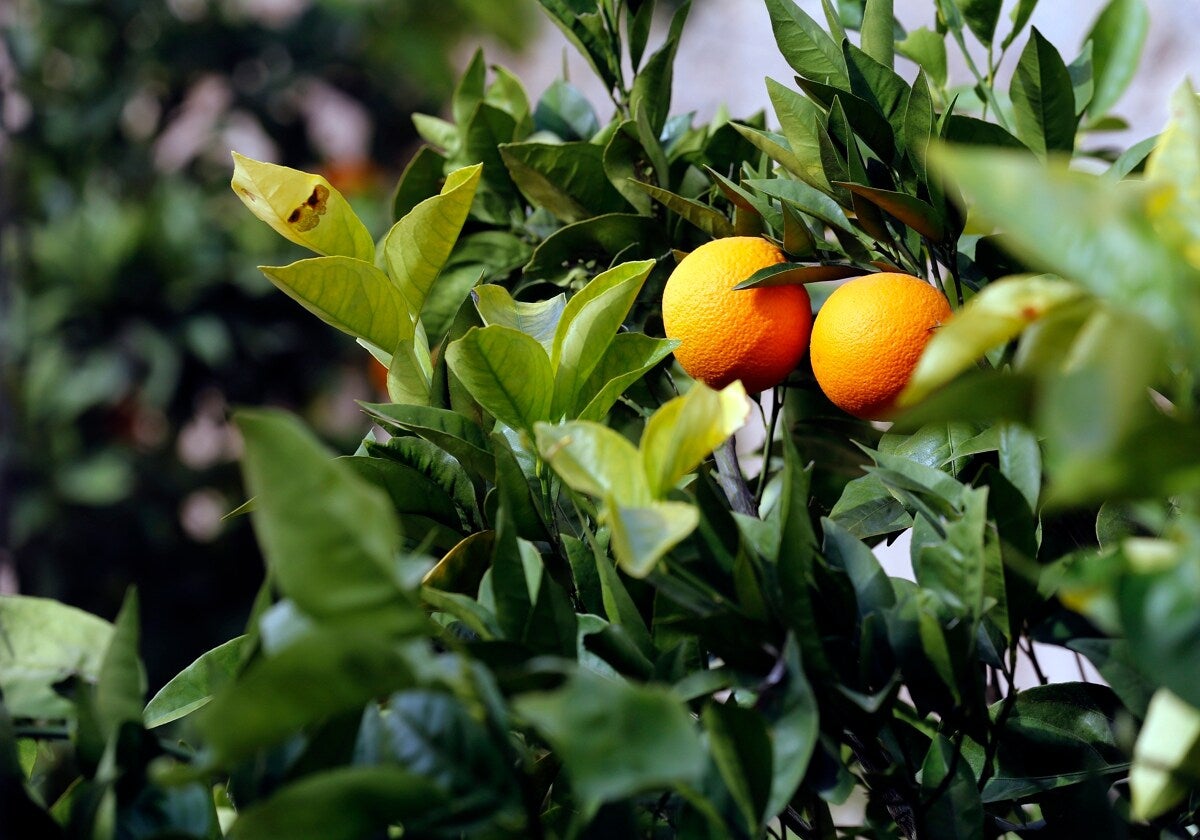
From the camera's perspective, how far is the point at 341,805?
0.22 meters

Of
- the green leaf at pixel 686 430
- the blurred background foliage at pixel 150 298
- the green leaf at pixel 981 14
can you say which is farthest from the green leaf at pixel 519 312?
the blurred background foliage at pixel 150 298

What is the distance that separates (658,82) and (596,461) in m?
0.25

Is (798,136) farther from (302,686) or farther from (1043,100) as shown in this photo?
(302,686)

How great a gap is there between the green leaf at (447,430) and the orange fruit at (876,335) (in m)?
0.12

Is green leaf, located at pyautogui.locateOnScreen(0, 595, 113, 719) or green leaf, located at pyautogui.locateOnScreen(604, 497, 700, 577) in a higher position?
green leaf, located at pyautogui.locateOnScreen(604, 497, 700, 577)

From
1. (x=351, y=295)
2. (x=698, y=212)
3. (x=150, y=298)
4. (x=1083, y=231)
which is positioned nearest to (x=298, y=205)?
(x=351, y=295)

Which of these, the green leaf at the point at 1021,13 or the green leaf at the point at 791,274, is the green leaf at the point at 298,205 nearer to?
the green leaf at the point at 791,274

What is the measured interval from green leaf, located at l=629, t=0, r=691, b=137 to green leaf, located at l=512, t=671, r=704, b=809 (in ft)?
0.98

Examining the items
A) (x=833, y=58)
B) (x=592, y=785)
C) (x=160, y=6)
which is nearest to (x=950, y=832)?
(x=592, y=785)

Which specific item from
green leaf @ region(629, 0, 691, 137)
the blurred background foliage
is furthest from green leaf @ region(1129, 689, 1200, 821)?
the blurred background foliage

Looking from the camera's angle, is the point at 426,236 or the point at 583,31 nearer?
the point at 426,236

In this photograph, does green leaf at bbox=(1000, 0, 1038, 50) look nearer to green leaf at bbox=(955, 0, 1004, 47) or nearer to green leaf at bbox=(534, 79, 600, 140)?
green leaf at bbox=(955, 0, 1004, 47)

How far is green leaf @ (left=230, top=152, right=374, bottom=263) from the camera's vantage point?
372 millimetres

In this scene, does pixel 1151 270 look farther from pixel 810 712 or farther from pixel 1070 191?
pixel 810 712
